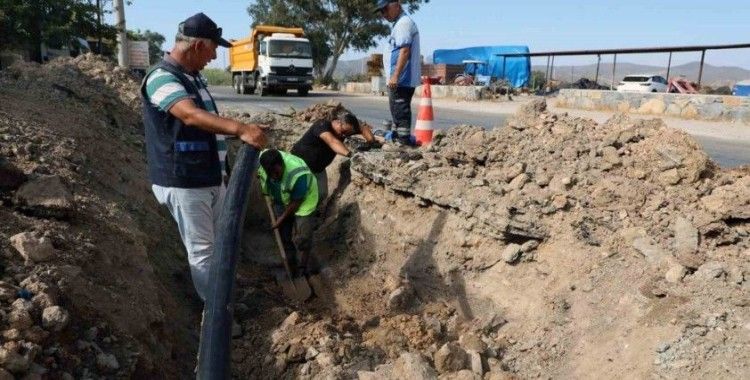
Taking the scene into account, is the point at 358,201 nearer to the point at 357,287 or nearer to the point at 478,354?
the point at 357,287

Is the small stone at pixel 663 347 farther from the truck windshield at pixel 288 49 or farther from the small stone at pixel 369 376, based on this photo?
the truck windshield at pixel 288 49

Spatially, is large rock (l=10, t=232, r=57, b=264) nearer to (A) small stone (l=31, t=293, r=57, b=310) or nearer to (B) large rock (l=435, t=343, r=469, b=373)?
(A) small stone (l=31, t=293, r=57, b=310)

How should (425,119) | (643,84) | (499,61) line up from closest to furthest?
(425,119) < (643,84) < (499,61)

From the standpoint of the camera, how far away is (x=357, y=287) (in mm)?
4898

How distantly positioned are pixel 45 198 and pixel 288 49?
67.8 feet

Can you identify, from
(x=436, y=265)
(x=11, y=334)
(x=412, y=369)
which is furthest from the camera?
(x=436, y=265)

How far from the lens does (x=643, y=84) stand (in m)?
25.0

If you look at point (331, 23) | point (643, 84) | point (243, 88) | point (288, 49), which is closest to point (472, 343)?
point (288, 49)

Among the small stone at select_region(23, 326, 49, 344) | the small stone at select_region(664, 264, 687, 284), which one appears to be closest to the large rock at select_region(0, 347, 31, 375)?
the small stone at select_region(23, 326, 49, 344)

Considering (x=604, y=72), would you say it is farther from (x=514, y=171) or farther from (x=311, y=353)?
(x=311, y=353)

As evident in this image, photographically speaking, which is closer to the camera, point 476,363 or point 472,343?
point 476,363

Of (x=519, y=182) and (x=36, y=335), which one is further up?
(x=519, y=182)

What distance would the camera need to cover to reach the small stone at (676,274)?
3.23m

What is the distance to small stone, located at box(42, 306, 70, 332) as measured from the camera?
237cm
